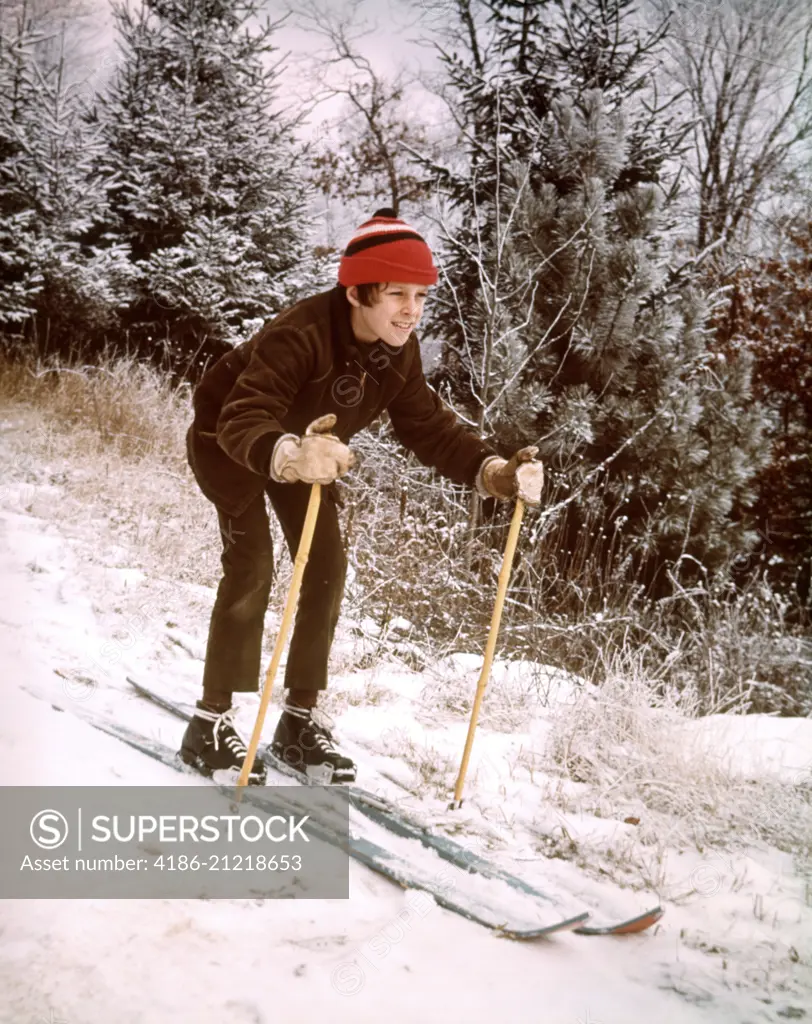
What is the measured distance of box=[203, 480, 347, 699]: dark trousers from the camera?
2072mm

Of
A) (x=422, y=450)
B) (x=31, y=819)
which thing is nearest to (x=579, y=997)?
(x=31, y=819)

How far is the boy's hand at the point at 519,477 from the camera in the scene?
202 cm

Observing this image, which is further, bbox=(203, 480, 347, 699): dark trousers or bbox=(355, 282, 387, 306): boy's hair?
bbox=(203, 480, 347, 699): dark trousers

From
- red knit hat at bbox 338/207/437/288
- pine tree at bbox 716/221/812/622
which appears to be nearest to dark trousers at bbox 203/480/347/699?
red knit hat at bbox 338/207/437/288

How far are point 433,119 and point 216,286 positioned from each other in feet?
4.18

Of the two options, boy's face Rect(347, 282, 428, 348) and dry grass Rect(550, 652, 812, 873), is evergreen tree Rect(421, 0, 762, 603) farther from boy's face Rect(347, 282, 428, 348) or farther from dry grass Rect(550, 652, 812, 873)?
dry grass Rect(550, 652, 812, 873)

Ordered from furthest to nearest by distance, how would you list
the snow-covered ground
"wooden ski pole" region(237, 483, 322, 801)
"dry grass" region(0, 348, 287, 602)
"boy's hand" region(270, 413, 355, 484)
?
1. "dry grass" region(0, 348, 287, 602)
2. "wooden ski pole" region(237, 483, 322, 801)
3. "boy's hand" region(270, 413, 355, 484)
4. the snow-covered ground

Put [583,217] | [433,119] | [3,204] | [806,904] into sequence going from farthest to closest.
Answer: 1. [583,217]
2. [433,119]
3. [3,204]
4. [806,904]

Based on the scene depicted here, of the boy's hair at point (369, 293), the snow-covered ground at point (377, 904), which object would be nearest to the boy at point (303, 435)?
the boy's hair at point (369, 293)

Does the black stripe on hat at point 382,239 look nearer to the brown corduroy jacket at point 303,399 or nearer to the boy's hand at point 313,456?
the brown corduroy jacket at point 303,399

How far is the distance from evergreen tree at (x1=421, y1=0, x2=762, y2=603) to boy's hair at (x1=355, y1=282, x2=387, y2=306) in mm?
957

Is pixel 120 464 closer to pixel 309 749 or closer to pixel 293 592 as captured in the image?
pixel 309 749

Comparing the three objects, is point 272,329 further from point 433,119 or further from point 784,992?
point 784,992

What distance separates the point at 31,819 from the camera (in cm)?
164
